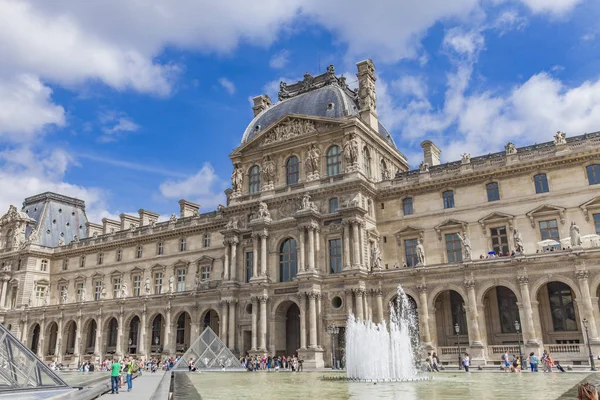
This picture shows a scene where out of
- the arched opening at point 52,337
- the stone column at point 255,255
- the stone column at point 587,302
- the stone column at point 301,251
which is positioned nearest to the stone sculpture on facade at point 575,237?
the stone column at point 587,302

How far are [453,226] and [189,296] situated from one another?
26989 mm

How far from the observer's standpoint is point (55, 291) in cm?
7075

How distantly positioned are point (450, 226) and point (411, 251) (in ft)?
13.5

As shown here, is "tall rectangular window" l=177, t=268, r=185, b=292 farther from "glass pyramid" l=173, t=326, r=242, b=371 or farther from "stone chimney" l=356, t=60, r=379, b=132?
"stone chimney" l=356, t=60, r=379, b=132

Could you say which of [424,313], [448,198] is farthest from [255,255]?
[448,198]

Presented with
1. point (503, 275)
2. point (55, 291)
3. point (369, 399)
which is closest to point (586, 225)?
point (503, 275)

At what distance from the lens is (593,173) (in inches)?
1569

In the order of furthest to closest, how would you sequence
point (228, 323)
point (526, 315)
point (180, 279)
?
1. point (180, 279)
2. point (228, 323)
3. point (526, 315)

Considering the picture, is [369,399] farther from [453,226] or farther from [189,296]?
[189,296]

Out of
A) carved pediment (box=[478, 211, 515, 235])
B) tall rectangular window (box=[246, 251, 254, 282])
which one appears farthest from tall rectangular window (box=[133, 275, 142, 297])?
carved pediment (box=[478, 211, 515, 235])

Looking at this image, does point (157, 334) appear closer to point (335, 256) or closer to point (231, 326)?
point (231, 326)

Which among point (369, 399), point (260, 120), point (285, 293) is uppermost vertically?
point (260, 120)

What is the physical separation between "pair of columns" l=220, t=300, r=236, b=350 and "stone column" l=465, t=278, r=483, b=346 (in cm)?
2097

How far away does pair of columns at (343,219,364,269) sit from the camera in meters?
43.3
